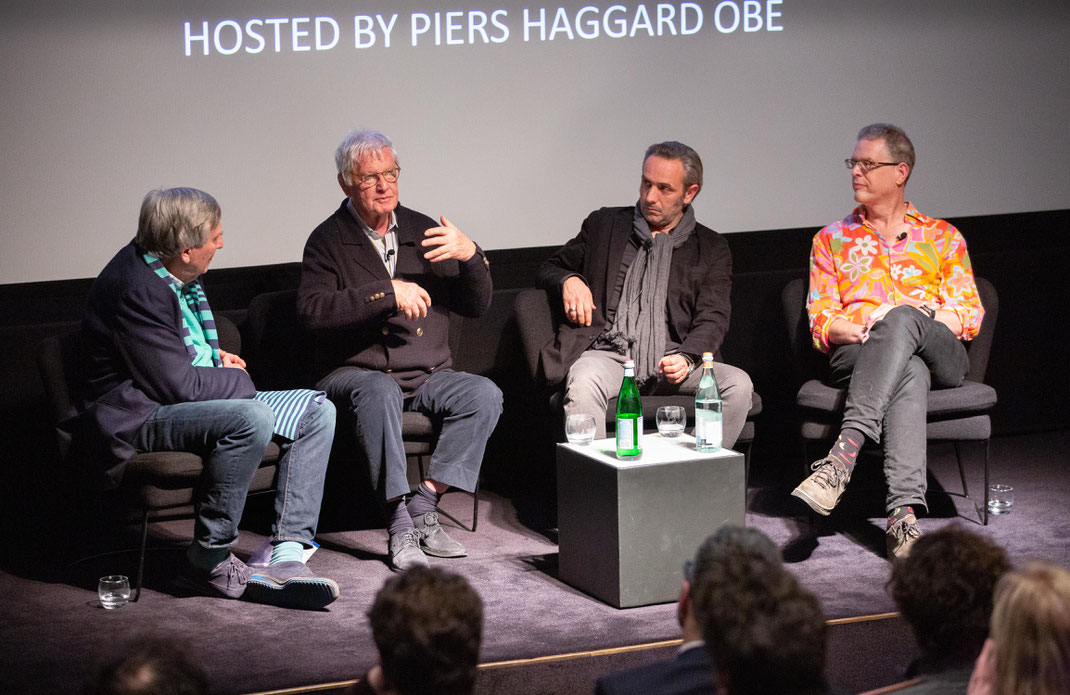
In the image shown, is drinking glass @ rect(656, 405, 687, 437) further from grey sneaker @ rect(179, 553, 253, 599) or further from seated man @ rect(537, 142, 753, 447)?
grey sneaker @ rect(179, 553, 253, 599)

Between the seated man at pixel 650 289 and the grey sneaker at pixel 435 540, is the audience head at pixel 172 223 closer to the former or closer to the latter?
the grey sneaker at pixel 435 540

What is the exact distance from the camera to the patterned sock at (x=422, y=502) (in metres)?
4.03

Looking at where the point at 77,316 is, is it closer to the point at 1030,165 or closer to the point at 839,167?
the point at 839,167

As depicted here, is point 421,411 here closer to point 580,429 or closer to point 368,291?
point 368,291

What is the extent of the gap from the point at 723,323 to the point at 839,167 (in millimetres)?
1197

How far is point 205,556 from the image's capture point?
3.57 metres

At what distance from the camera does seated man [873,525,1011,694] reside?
6.14 ft

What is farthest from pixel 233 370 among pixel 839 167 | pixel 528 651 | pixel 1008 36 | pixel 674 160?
pixel 1008 36

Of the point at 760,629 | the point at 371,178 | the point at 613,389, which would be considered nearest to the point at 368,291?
the point at 371,178

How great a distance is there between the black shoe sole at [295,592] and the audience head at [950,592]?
1.89m

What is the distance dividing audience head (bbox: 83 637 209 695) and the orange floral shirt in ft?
10.1

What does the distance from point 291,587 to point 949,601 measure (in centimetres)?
205

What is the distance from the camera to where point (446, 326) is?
167 inches

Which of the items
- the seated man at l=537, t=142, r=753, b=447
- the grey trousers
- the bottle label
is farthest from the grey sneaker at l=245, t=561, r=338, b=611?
the seated man at l=537, t=142, r=753, b=447
